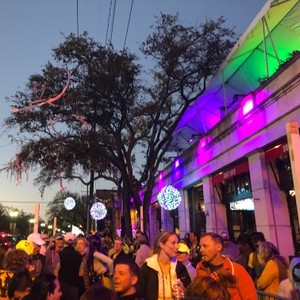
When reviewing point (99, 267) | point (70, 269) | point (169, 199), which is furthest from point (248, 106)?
point (70, 269)

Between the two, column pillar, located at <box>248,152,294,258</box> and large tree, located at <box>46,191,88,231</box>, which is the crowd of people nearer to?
column pillar, located at <box>248,152,294,258</box>

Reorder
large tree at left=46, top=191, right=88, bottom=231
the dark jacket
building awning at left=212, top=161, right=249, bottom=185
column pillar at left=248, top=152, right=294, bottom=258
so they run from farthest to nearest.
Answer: large tree at left=46, top=191, right=88, bottom=231
building awning at left=212, top=161, right=249, bottom=185
column pillar at left=248, top=152, right=294, bottom=258
the dark jacket

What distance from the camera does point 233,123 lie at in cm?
1283

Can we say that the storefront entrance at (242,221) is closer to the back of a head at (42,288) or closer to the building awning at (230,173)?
the building awning at (230,173)

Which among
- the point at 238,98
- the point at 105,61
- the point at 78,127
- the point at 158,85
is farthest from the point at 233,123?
the point at 78,127

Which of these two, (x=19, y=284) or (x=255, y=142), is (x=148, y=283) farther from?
(x=255, y=142)

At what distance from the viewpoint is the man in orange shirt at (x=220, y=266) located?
9.89 ft

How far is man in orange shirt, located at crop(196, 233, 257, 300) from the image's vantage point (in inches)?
119

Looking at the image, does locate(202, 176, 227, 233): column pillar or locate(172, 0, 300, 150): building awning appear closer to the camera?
locate(172, 0, 300, 150): building awning

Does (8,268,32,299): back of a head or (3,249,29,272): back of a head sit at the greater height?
(3,249,29,272): back of a head

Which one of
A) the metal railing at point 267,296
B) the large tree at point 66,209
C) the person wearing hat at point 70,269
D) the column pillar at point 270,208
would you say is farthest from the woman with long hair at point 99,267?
the large tree at point 66,209

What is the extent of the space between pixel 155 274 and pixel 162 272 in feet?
0.32

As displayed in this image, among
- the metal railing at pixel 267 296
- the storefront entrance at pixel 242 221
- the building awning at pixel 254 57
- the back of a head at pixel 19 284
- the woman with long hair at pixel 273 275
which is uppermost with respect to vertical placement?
the building awning at pixel 254 57

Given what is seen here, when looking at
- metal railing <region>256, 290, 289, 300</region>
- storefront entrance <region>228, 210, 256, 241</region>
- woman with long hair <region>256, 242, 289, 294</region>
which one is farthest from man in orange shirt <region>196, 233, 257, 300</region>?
storefront entrance <region>228, 210, 256, 241</region>
